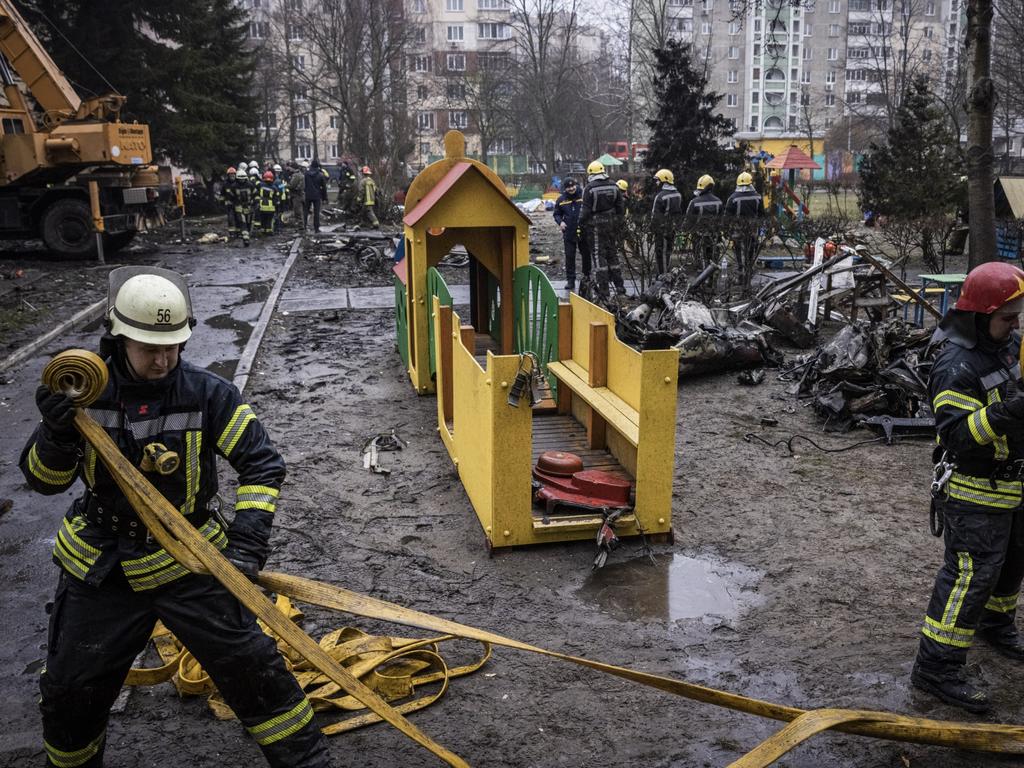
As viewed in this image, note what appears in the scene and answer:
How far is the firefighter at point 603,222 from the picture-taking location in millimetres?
12742

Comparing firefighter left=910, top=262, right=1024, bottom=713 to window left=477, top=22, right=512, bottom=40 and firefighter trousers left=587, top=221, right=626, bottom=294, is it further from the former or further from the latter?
window left=477, top=22, right=512, bottom=40

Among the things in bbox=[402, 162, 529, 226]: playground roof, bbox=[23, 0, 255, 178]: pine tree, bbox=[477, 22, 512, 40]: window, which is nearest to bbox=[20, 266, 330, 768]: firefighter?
bbox=[402, 162, 529, 226]: playground roof

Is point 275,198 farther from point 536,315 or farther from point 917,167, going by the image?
point 536,315

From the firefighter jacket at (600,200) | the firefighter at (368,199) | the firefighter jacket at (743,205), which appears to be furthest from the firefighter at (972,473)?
the firefighter at (368,199)

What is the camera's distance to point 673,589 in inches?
194

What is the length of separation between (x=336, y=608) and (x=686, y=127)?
1843 cm

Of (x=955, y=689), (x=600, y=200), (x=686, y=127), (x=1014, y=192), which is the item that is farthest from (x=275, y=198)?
(x=955, y=689)

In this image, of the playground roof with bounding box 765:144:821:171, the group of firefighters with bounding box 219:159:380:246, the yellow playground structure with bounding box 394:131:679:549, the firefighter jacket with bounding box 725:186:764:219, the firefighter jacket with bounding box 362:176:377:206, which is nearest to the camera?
the yellow playground structure with bounding box 394:131:679:549

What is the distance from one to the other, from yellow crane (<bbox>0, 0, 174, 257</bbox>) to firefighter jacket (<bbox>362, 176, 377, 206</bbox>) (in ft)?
26.3

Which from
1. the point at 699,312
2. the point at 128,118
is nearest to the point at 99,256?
the point at 128,118

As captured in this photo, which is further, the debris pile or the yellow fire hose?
the debris pile

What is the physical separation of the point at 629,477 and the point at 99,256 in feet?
51.9

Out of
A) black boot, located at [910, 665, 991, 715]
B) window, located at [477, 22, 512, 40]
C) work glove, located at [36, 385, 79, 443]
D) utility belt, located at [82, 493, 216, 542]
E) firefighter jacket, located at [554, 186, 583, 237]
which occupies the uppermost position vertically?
window, located at [477, 22, 512, 40]

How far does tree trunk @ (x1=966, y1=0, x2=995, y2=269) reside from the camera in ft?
32.9
